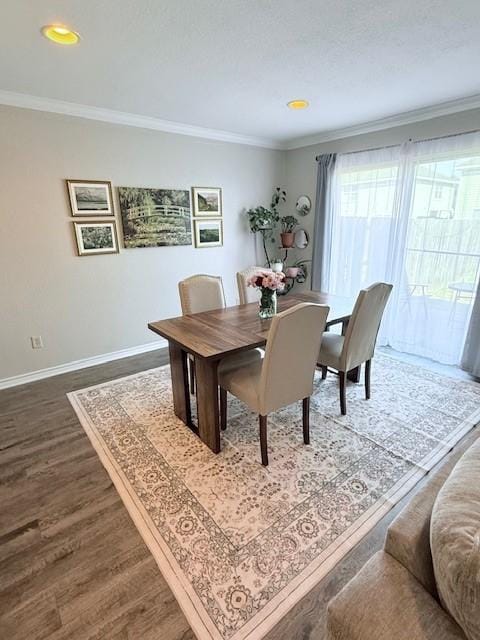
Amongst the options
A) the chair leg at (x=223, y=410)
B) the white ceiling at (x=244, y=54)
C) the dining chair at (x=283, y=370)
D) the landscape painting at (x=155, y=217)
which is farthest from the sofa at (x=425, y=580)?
the landscape painting at (x=155, y=217)

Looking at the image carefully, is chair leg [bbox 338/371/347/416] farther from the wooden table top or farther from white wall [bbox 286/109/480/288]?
white wall [bbox 286/109/480/288]

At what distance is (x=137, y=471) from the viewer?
2.04 metres

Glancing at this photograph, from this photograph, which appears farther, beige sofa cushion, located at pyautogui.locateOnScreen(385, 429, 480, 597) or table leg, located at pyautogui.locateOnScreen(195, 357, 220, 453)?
table leg, located at pyautogui.locateOnScreen(195, 357, 220, 453)

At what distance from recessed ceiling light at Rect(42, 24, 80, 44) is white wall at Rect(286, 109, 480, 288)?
3.05 metres

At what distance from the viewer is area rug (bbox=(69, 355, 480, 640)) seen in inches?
55.2

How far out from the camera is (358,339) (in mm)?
2477

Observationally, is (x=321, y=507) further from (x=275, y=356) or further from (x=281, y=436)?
(x=275, y=356)

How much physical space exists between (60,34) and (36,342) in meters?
2.51

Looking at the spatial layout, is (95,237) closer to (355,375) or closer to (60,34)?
(60,34)

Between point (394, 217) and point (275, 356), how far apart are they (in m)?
2.62

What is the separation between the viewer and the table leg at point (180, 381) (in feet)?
7.88

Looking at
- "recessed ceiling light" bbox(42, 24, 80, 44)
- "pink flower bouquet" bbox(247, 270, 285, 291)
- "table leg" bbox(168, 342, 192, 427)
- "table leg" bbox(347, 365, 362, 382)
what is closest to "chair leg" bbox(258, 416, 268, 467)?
"table leg" bbox(168, 342, 192, 427)

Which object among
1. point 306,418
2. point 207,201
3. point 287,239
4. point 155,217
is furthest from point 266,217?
point 306,418

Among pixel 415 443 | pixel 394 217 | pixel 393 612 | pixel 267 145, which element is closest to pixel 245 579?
pixel 393 612
